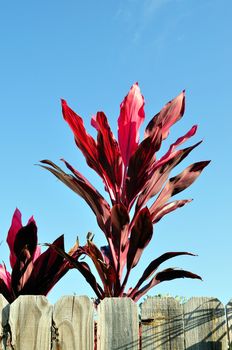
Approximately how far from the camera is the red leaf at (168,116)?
10.3 feet

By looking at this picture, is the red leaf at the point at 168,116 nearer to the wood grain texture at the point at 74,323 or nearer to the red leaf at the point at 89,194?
the red leaf at the point at 89,194

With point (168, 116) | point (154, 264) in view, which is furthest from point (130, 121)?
point (154, 264)

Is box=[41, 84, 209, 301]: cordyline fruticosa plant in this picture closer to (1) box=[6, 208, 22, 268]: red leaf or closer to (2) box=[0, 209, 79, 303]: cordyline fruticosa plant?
(2) box=[0, 209, 79, 303]: cordyline fruticosa plant

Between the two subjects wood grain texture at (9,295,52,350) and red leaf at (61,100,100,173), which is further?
red leaf at (61,100,100,173)

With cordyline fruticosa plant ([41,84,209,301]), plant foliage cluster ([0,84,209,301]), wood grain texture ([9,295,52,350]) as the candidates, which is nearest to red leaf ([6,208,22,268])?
plant foliage cluster ([0,84,209,301])

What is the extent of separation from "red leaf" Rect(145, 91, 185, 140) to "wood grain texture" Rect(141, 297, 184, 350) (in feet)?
3.57

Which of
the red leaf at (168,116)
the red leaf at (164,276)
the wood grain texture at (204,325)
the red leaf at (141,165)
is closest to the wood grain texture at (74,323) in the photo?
the wood grain texture at (204,325)

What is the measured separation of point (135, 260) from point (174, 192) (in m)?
0.48

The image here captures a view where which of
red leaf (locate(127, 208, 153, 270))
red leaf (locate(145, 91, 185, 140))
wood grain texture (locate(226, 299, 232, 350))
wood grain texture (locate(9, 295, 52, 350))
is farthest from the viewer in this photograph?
red leaf (locate(145, 91, 185, 140))

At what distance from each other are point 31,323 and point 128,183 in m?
0.95

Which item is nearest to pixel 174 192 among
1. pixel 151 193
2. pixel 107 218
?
pixel 151 193

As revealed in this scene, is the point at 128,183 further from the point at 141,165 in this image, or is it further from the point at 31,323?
the point at 31,323

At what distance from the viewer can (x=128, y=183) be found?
2943 mm

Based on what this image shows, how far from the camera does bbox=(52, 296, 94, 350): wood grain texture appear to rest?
2.27 metres
